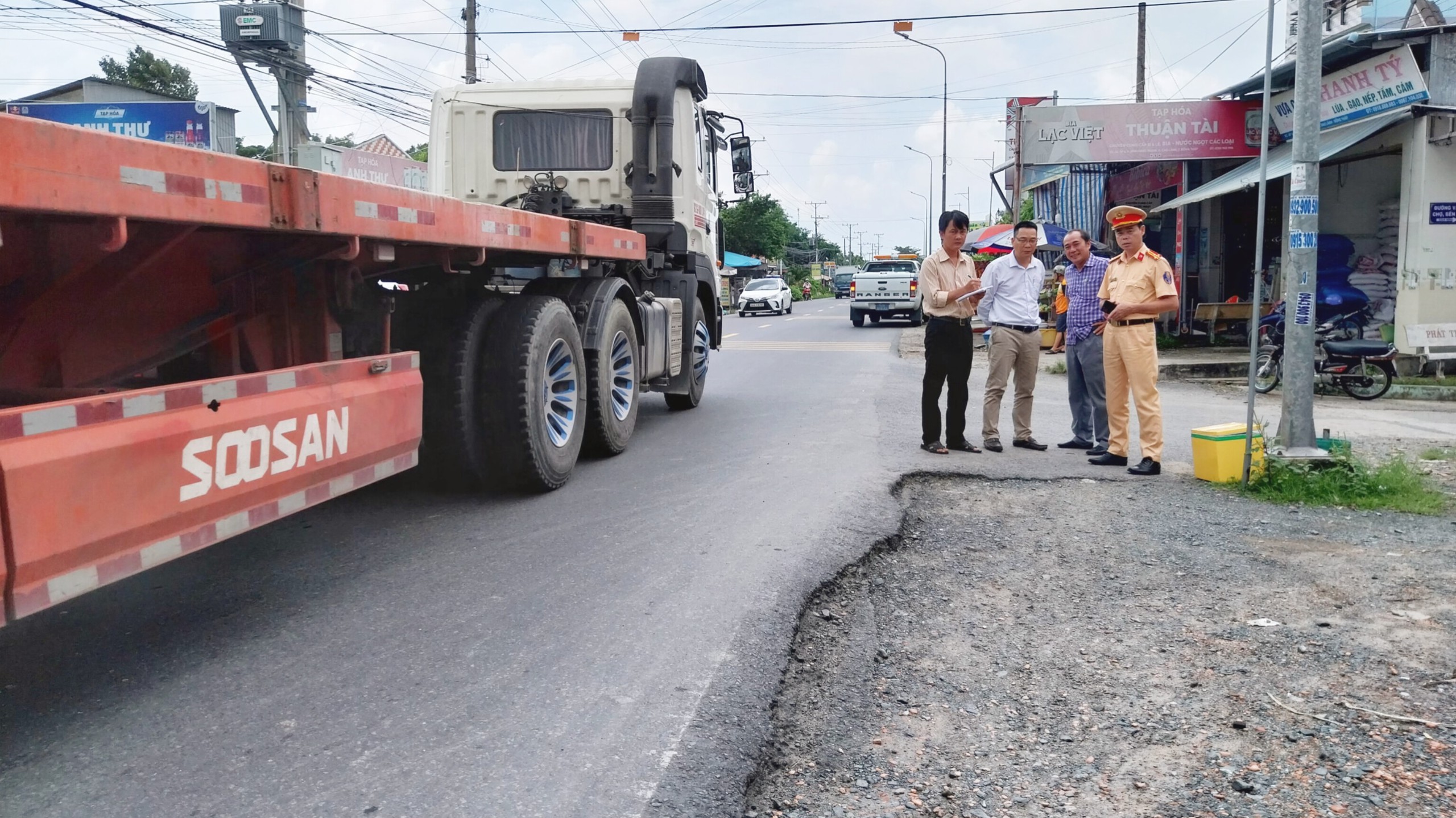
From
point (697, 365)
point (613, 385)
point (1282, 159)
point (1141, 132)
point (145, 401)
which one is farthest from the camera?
point (1141, 132)

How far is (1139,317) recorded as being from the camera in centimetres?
697

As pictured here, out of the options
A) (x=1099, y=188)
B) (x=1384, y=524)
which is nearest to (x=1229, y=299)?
(x=1099, y=188)

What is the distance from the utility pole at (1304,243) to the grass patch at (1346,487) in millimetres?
133

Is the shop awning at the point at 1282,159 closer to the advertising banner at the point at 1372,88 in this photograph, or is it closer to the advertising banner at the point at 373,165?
the advertising banner at the point at 1372,88

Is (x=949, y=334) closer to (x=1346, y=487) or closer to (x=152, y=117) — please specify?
(x=1346, y=487)

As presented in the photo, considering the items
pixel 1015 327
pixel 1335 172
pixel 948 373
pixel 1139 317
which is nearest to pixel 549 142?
pixel 948 373

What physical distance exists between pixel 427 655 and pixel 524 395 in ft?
7.63

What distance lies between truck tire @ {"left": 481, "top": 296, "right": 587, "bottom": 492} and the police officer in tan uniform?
351 cm

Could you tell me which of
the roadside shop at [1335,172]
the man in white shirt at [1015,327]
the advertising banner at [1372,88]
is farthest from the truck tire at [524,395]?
the advertising banner at [1372,88]

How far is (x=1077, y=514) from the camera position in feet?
19.2

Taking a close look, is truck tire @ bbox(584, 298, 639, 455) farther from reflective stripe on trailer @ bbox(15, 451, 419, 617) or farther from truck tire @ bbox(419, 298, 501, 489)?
reflective stripe on trailer @ bbox(15, 451, 419, 617)

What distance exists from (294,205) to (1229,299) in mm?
17954

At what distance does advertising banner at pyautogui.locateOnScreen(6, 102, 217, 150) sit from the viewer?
99.1ft

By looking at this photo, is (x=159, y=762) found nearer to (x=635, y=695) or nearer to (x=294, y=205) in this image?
(x=635, y=695)
